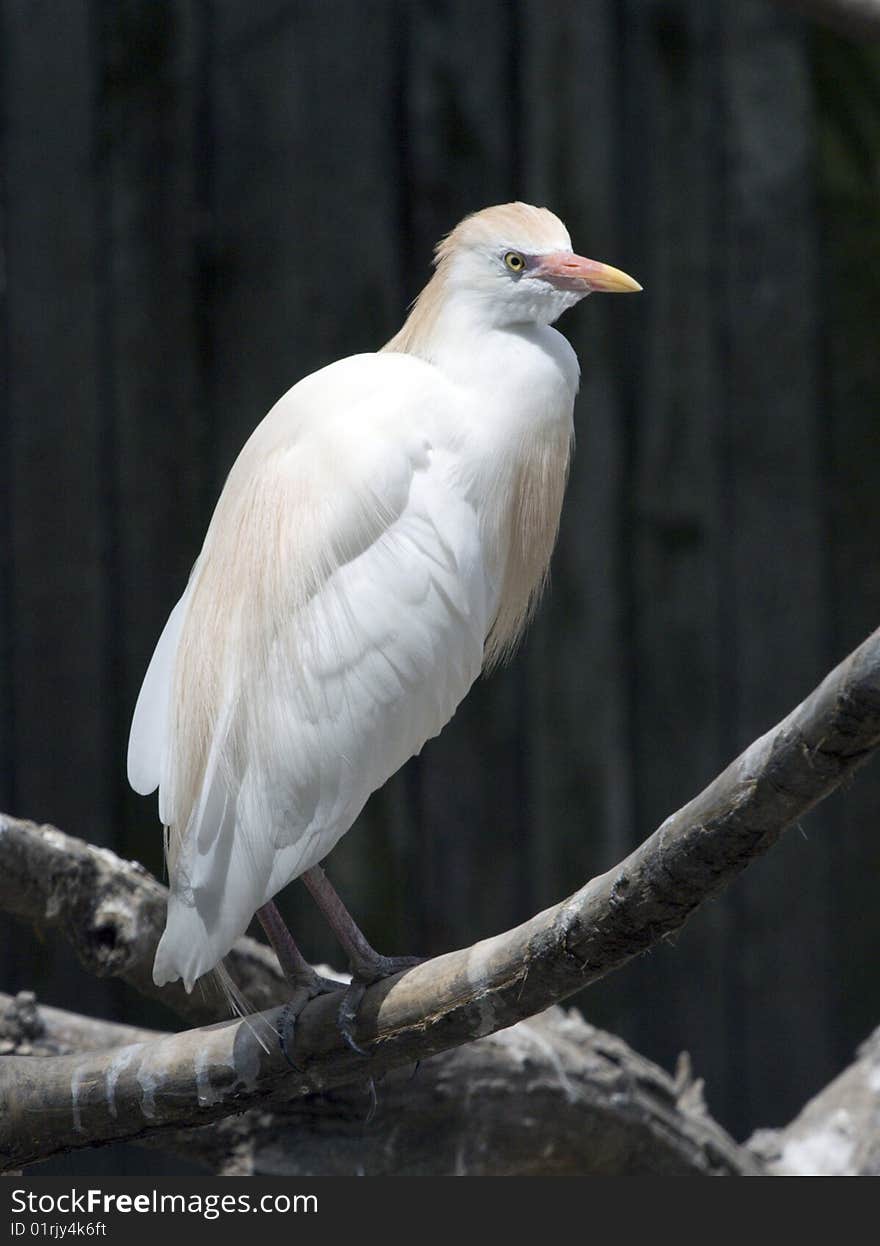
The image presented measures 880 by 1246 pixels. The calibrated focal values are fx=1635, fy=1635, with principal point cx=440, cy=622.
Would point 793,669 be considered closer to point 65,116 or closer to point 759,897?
point 759,897

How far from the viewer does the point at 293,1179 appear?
2129 millimetres

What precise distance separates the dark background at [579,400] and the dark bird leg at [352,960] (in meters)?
0.75

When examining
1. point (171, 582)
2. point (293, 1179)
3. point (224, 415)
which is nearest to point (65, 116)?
point (224, 415)

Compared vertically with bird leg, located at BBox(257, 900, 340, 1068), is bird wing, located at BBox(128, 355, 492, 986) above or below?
above

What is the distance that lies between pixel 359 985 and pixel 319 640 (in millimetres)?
396

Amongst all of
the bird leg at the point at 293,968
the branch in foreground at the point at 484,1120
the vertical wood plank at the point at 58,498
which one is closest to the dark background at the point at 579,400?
the vertical wood plank at the point at 58,498

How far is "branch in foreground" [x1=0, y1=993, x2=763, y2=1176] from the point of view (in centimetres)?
215

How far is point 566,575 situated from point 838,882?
719 millimetres

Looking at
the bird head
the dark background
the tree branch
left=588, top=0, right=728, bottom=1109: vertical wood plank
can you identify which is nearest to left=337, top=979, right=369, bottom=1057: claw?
the tree branch

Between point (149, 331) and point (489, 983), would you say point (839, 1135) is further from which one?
point (149, 331)

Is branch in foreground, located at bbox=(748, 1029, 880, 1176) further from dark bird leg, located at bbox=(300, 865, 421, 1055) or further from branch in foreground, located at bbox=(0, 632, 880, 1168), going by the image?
branch in foreground, located at bbox=(0, 632, 880, 1168)

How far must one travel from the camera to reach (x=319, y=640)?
189cm

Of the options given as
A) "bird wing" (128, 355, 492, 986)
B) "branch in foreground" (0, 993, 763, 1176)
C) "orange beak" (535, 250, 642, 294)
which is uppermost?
"orange beak" (535, 250, 642, 294)

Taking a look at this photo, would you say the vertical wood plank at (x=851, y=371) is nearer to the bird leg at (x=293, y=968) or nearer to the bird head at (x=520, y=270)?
the bird head at (x=520, y=270)
